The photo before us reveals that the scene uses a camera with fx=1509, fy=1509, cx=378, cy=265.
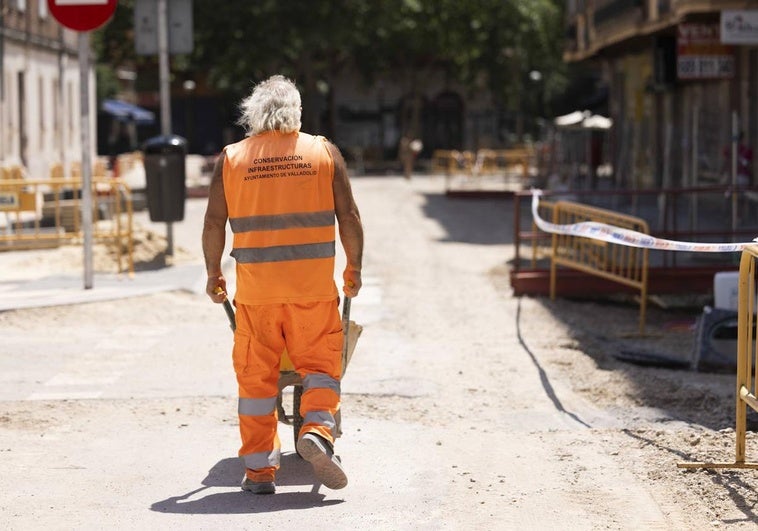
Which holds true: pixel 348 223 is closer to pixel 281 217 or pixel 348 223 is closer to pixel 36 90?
pixel 281 217

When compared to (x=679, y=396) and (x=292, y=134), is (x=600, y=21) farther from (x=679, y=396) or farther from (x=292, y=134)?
(x=292, y=134)

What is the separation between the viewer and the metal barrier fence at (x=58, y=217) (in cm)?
1673

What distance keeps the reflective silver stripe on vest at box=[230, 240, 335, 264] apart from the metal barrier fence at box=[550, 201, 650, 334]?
6.95 meters

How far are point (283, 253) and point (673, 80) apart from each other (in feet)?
80.8

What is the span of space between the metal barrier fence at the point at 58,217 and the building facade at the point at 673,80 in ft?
24.5

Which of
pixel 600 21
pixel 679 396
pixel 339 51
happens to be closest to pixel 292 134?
pixel 679 396

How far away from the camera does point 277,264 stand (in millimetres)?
6961

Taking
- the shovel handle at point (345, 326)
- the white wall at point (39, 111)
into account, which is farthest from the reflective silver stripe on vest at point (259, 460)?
the white wall at point (39, 111)

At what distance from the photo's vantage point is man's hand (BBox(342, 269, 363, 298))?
23.6ft

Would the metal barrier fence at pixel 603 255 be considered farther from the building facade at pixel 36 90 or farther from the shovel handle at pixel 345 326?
the building facade at pixel 36 90

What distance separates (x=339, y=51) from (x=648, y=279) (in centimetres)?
4963

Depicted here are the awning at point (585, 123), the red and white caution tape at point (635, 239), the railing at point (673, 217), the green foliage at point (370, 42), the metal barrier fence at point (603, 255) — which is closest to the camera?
the red and white caution tape at point (635, 239)

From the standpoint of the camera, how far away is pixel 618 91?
4181 cm

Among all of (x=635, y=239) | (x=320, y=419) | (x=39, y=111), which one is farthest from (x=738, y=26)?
(x=39, y=111)
